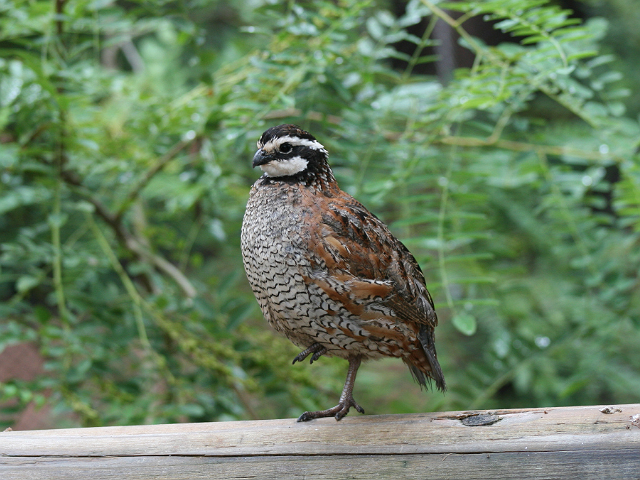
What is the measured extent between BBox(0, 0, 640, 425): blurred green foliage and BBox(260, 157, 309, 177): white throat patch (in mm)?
375

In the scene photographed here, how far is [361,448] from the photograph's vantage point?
5.51ft

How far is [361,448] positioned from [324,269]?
20.0 inches

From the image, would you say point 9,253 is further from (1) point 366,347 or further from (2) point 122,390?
(1) point 366,347

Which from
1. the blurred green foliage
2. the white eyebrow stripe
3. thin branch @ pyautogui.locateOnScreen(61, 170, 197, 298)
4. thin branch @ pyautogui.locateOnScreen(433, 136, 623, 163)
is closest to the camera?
the white eyebrow stripe

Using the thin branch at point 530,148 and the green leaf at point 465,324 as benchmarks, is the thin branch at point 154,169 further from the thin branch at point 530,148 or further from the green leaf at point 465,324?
the green leaf at point 465,324

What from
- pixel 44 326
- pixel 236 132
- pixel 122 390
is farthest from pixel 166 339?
pixel 236 132

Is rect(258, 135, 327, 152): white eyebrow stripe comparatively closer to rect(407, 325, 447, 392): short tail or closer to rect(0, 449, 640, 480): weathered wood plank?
rect(407, 325, 447, 392): short tail

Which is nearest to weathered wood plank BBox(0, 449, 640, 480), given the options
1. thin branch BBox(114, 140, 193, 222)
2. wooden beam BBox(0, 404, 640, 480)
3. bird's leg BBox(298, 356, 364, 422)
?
wooden beam BBox(0, 404, 640, 480)

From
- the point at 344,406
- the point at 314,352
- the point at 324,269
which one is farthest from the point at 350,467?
the point at 324,269

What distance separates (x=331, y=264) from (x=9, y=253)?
166cm

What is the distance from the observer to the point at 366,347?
75.1 inches

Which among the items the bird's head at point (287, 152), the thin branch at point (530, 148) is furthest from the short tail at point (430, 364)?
the thin branch at point (530, 148)

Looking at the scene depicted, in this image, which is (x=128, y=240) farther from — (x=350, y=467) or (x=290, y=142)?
(x=350, y=467)

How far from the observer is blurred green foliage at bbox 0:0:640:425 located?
8.16 ft
